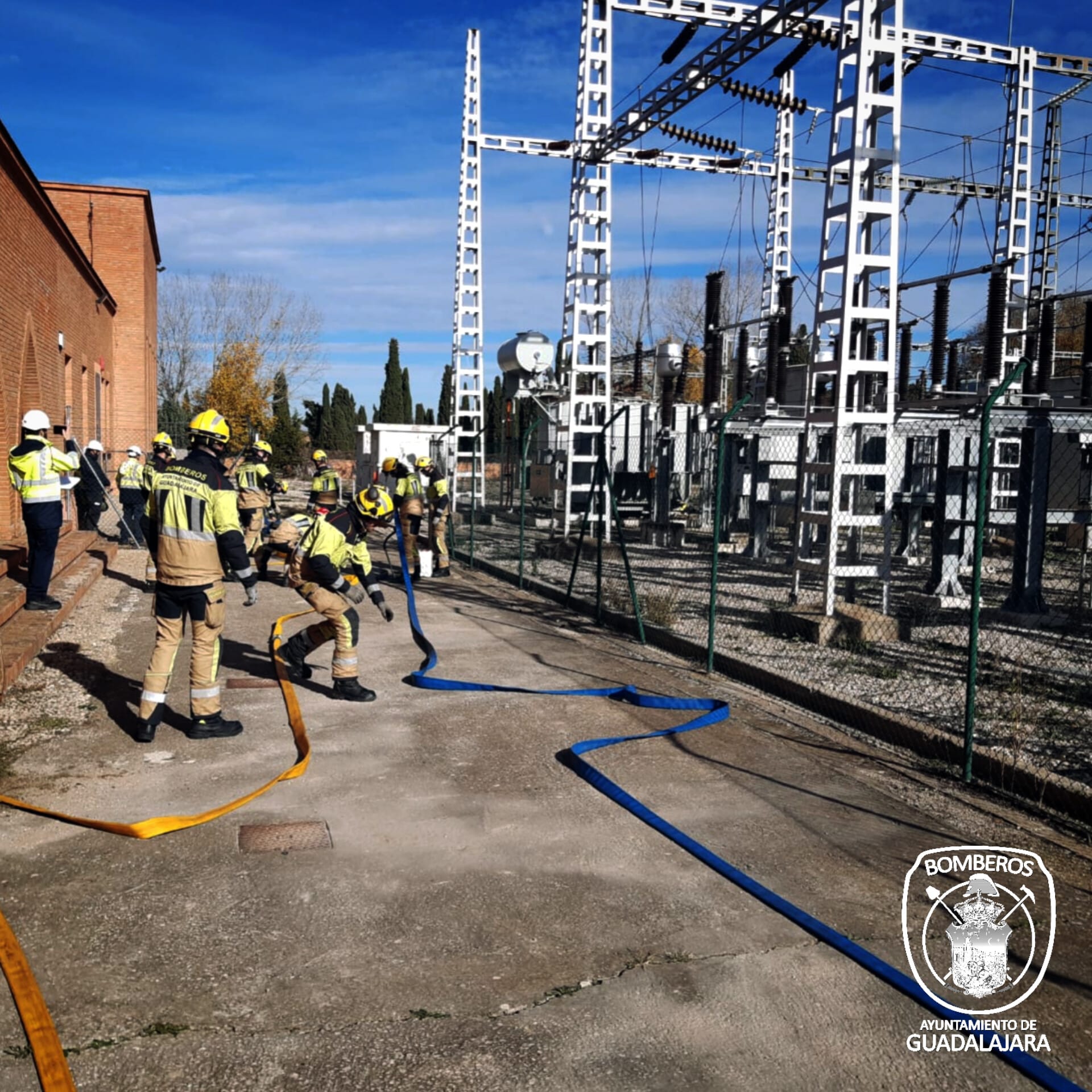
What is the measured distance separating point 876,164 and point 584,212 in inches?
424

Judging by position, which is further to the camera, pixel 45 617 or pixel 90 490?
pixel 90 490

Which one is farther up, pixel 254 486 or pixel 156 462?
pixel 156 462

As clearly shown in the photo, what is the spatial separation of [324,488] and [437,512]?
5159mm

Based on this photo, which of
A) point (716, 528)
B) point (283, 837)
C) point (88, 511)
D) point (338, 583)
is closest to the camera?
point (283, 837)

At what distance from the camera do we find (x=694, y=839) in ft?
17.7

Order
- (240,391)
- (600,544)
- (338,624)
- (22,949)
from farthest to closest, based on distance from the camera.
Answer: (240,391) → (600,544) → (338,624) → (22,949)

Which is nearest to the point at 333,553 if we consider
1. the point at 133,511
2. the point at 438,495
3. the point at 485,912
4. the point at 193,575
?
Result: the point at 193,575

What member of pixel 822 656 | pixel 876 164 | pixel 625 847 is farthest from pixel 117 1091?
pixel 876 164

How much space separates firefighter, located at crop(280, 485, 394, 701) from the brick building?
28.0 feet

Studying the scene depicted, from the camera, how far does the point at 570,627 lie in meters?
12.4

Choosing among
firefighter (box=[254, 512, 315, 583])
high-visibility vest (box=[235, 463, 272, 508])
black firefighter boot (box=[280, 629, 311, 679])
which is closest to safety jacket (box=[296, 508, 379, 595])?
black firefighter boot (box=[280, 629, 311, 679])

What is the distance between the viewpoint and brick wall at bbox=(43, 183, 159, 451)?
33.8m

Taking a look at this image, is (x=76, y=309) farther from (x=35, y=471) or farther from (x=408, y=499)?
(x=35, y=471)

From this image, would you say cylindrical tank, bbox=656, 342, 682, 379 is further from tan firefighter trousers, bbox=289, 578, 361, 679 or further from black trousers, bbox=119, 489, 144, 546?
tan firefighter trousers, bbox=289, 578, 361, 679
